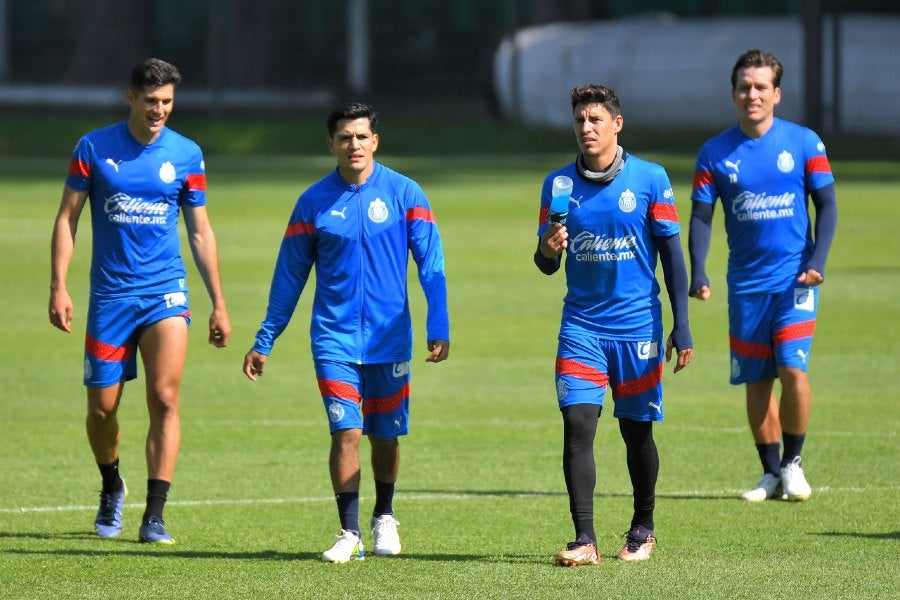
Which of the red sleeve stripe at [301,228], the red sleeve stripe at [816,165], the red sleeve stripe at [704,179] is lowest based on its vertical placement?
the red sleeve stripe at [301,228]

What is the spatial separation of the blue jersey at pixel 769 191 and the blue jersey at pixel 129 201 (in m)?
2.93

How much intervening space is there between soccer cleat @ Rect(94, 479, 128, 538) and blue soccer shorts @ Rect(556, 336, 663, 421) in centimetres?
249

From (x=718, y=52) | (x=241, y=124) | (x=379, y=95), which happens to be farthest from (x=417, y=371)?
(x=379, y=95)

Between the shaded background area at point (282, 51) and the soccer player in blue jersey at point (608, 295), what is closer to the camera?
the soccer player in blue jersey at point (608, 295)

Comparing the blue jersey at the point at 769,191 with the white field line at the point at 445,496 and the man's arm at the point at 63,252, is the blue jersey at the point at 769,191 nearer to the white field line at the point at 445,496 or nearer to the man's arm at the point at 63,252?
the white field line at the point at 445,496

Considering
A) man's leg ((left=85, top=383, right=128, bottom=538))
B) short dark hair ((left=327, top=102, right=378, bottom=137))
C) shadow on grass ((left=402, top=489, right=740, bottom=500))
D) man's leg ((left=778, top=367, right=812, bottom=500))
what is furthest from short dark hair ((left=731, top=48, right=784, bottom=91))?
man's leg ((left=85, top=383, right=128, bottom=538))

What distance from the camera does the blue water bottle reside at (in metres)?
7.58

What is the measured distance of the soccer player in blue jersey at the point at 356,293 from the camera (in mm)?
7988

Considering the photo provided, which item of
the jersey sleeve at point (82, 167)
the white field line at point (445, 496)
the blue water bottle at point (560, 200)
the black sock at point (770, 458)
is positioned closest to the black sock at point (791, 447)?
the black sock at point (770, 458)

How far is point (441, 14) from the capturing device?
5328cm

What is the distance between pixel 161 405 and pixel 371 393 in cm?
118

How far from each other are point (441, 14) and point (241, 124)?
38.5 ft

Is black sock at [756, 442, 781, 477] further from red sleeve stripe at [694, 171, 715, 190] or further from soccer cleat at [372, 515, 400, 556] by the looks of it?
soccer cleat at [372, 515, 400, 556]

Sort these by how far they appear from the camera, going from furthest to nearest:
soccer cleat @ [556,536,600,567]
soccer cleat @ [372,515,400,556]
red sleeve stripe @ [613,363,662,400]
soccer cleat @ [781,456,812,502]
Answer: soccer cleat @ [781,456,812,502] < soccer cleat @ [372,515,400,556] < red sleeve stripe @ [613,363,662,400] < soccer cleat @ [556,536,600,567]
